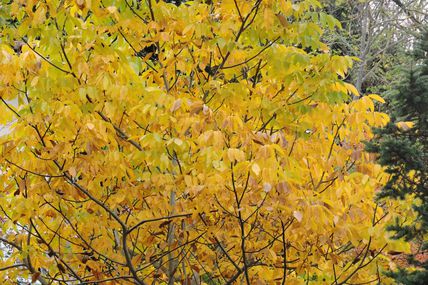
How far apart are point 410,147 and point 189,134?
2.18m

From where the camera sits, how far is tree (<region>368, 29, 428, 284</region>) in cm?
303

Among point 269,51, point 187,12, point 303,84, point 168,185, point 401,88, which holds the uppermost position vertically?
point 187,12

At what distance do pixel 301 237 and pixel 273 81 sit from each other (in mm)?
1236

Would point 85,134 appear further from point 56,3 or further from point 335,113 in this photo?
point 335,113

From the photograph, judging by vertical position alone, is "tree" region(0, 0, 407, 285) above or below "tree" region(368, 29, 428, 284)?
above

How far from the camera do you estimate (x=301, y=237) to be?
182 inches

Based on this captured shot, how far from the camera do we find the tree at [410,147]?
3.03 m

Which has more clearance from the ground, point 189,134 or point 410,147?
point 189,134

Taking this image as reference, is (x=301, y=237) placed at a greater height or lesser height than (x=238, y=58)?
lesser

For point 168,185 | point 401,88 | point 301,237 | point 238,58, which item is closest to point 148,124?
point 168,185

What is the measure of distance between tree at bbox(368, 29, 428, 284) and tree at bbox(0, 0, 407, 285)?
0.66 meters

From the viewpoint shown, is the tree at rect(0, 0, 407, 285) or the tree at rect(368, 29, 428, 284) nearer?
the tree at rect(368, 29, 428, 284)

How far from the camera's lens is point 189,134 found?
4.84m

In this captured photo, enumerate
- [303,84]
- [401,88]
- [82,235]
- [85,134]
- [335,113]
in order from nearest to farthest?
1. [401,88]
2. [85,134]
3. [303,84]
4. [335,113]
5. [82,235]
